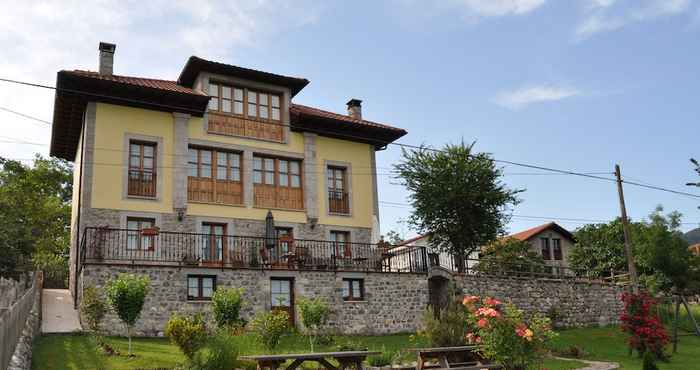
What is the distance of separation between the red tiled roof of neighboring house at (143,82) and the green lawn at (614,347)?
14673mm

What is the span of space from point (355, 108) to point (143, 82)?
361 inches

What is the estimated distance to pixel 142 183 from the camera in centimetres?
2125

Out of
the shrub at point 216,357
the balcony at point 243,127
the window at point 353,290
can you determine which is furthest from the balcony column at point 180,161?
the shrub at point 216,357

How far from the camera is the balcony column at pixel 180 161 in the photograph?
850 inches

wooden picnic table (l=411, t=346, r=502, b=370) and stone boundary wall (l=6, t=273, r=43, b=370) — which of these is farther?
wooden picnic table (l=411, t=346, r=502, b=370)

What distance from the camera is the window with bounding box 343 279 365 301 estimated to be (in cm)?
2102

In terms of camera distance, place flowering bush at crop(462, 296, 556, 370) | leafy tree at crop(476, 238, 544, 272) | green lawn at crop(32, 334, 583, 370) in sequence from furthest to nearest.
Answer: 1. leafy tree at crop(476, 238, 544, 272)
2. green lawn at crop(32, 334, 583, 370)
3. flowering bush at crop(462, 296, 556, 370)

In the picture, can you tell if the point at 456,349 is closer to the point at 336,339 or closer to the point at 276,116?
the point at 336,339

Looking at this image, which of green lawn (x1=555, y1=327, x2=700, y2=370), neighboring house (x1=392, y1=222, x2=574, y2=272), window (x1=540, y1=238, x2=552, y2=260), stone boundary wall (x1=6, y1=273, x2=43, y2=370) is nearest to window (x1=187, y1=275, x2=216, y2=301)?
stone boundary wall (x1=6, y1=273, x2=43, y2=370)

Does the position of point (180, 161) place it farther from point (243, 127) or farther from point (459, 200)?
point (459, 200)

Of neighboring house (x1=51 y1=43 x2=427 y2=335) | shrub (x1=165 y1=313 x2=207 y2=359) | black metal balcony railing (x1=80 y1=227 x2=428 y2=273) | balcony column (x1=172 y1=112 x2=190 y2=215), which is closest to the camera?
shrub (x1=165 y1=313 x2=207 y2=359)

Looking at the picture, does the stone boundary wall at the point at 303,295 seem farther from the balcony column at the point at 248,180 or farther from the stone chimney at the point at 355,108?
the stone chimney at the point at 355,108

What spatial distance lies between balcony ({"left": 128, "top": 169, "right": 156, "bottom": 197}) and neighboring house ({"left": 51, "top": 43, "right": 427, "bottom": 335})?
36 millimetres

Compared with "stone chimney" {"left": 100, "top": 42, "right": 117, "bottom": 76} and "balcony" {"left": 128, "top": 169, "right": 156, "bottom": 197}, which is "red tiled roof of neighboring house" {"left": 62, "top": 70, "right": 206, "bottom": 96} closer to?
"stone chimney" {"left": 100, "top": 42, "right": 117, "bottom": 76}
